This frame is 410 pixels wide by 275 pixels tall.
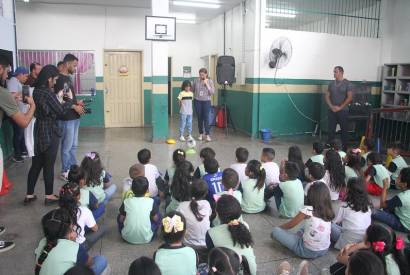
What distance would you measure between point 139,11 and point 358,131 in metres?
5.70

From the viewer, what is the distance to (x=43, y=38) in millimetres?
8219

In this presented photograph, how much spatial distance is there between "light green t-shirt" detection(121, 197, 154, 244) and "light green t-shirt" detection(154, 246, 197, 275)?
0.79 metres

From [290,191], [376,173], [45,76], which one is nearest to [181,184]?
[290,191]

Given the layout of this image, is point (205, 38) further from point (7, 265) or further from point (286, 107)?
point (7, 265)

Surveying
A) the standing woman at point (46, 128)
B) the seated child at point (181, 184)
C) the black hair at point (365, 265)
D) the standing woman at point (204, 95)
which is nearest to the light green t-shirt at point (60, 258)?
the seated child at point (181, 184)

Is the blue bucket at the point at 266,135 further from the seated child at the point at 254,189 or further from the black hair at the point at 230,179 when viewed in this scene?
the black hair at the point at 230,179

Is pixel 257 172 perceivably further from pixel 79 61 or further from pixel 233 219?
pixel 79 61

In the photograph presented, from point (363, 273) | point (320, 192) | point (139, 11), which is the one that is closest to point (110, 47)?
point (139, 11)

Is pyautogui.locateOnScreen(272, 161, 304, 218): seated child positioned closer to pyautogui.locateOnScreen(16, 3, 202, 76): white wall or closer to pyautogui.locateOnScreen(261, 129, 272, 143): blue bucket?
pyautogui.locateOnScreen(261, 129, 272, 143): blue bucket

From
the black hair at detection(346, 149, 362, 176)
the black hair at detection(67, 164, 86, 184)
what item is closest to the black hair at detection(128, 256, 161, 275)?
the black hair at detection(67, 164, 86, 184)

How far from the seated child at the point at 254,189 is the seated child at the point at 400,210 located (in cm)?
98

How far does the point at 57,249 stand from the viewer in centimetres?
174

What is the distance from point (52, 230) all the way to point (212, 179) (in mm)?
1553

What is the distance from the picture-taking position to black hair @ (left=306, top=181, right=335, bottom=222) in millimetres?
2439
